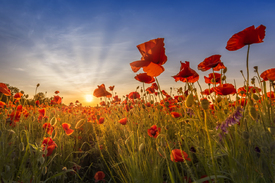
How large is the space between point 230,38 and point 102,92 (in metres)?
1.99

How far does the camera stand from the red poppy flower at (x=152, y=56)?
100cm

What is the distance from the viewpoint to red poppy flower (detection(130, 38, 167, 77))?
3.28 ft

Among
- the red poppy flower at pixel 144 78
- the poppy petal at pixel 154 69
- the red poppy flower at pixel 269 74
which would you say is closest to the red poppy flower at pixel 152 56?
the poppy petal at pixel 154 69

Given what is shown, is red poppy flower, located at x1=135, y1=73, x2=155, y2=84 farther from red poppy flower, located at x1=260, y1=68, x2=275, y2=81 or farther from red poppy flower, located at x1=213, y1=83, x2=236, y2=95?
red poppy flower, located at x1=260, y1=68, x2=275, y2=81

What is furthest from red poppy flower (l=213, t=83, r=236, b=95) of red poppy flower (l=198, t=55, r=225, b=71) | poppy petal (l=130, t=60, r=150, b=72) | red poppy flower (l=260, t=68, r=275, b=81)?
poppy petal (l=130, t=60, r=150, b=72)

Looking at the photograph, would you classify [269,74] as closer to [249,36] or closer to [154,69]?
[249,36]

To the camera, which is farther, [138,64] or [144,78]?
[144,78]

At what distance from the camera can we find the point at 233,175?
95 cm

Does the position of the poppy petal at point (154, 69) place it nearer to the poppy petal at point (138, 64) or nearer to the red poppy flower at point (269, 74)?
the poppy petal at point (138, 64)

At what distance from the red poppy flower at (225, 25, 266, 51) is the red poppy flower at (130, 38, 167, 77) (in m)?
0.51

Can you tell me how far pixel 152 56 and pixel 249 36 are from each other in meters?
0.65

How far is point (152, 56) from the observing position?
1015mm

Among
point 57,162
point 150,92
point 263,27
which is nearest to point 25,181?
point 57,162

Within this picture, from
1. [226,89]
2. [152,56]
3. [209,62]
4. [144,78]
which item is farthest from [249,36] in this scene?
[144,78]
